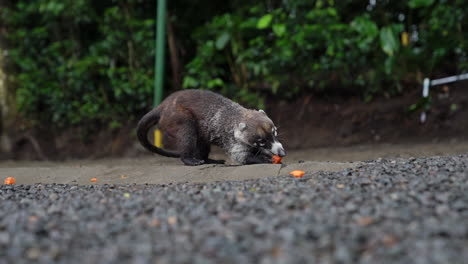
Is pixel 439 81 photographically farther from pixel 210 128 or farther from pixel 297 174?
pixel 297 174

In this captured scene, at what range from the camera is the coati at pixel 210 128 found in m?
5.46

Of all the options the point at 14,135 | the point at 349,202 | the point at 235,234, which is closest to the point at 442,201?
the point at 349,202

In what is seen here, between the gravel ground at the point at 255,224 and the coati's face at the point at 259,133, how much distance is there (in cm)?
160

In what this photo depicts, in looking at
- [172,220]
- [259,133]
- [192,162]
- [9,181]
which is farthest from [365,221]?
[9,181]

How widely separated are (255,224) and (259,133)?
290 cm

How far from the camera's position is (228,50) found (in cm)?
→ 1006

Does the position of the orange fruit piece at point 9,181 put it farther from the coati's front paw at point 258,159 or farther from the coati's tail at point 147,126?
the coati's front paw at point 258,159

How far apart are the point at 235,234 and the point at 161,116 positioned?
12.5 feet

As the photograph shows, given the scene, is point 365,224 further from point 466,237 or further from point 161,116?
point 161,116

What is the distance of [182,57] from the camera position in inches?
421

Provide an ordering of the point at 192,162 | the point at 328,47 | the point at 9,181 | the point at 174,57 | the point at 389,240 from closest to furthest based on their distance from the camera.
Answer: the point at 389,240 < the point at 9,181 < the point at 192,162 < the point at 328,47 < the point at 174,57

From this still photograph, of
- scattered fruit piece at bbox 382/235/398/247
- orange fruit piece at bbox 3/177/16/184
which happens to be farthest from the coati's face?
scattered fruit piece at bbox 382/235/398/247

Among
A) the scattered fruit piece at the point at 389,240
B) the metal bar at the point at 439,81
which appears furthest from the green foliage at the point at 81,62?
the scattered fruit piece at the point at 389,240

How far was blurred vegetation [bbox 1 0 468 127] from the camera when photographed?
8.94 m
